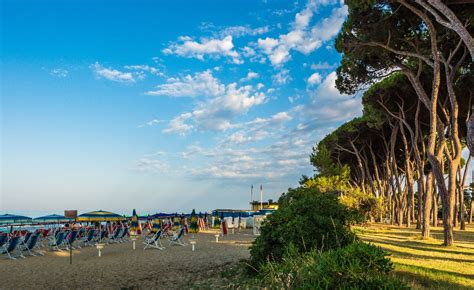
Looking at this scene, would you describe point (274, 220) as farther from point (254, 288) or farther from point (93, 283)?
point (93, 283)

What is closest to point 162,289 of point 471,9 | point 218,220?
point 471,9

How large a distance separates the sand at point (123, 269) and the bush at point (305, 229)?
4.61ft

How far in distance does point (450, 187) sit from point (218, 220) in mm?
20199

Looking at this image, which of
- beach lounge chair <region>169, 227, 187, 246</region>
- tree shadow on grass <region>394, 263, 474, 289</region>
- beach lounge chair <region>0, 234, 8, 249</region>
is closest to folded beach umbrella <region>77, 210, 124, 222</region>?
beach lounge chair <region>169, 227, 187, 246</region>

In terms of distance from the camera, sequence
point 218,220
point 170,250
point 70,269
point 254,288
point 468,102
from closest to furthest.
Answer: point 254,288 → point 70,269 → point 170,250 → point 468,102 → point 218,220

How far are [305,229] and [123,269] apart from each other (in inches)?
237

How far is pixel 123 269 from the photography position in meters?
11.9

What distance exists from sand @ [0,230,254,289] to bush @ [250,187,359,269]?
141 cm

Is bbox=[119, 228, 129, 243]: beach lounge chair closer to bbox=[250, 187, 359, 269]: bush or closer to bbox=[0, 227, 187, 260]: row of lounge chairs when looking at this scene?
bbox=[0, 227, 187, 260]: row of lounge chairs

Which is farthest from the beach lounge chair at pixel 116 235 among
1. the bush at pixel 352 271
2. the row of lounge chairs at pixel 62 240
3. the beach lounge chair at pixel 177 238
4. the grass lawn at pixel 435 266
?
the bush at pixel 352 271

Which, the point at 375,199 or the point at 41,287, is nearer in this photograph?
the point at 41,287

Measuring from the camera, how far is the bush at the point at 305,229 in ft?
30.4

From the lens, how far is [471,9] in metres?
14.9

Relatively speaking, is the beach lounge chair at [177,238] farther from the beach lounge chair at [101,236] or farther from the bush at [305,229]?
the bush at [305,229]
